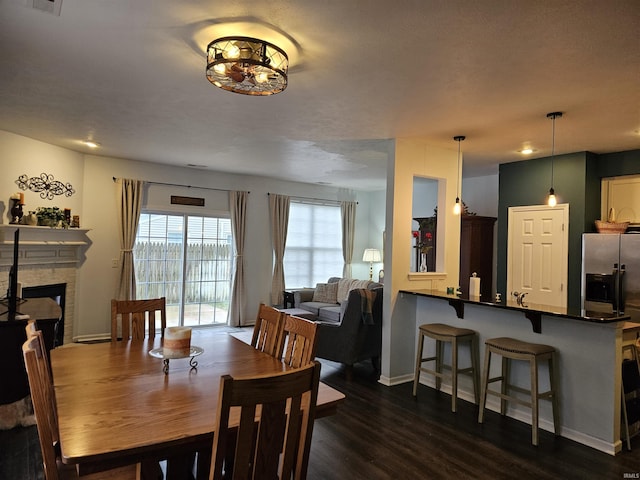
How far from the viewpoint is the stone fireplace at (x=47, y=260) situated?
4605 mm

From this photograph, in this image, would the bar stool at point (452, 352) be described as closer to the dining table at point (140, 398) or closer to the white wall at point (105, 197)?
the dining table at point (140, 398)

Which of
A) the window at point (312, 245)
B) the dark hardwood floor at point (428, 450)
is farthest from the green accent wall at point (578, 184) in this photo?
the window at point (312, 245)

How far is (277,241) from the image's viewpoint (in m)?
7.52

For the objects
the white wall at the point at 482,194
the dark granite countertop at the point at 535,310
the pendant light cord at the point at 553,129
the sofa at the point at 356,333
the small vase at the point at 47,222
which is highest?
the pendant light cord at the point at 553,129

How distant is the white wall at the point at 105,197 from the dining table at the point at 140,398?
3.53 metres

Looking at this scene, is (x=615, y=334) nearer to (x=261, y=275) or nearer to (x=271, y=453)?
(x=271, y=453)

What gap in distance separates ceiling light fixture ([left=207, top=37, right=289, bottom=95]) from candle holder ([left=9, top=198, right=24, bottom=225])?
3.45 m

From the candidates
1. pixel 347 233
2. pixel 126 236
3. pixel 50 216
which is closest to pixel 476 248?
pixel 347 233

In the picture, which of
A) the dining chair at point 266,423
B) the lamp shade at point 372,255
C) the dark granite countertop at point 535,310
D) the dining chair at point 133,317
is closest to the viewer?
the dining chair at point 266,423

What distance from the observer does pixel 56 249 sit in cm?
535

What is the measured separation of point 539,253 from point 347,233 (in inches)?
159

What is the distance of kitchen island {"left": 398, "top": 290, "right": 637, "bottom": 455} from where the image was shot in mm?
3002

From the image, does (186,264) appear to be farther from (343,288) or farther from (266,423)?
(266,423)

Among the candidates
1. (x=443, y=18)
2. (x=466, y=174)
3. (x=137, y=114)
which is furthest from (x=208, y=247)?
(x=443, y=18)
